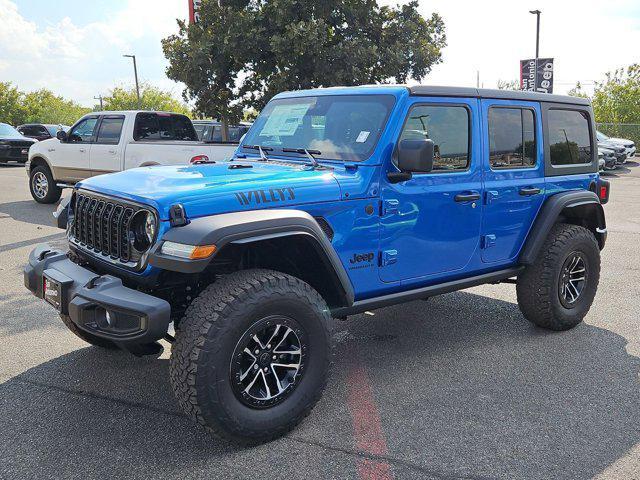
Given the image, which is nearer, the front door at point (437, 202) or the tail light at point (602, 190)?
the front door at point (437, 202)

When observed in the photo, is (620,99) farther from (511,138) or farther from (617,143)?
(511,138)

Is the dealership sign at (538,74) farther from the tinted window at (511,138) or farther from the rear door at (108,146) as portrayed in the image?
the tinted window at (511,138)

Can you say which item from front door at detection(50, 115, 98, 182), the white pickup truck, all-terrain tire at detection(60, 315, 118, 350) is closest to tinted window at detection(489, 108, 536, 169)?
Answer: all-terrain tire at detection(60, 315, 118, 350)

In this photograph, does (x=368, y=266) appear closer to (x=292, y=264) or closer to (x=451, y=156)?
(x=292, y=264)

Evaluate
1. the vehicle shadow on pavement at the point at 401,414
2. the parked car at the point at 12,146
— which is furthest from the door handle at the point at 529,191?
the parked car at the point at 12,146

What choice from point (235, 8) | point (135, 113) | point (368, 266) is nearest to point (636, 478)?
point (368, 266)

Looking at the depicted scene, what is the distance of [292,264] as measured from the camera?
353 centimetres

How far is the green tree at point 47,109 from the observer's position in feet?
168

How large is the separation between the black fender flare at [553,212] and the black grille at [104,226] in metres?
2.92

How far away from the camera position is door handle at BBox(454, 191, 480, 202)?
13.1ft

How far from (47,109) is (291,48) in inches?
2022

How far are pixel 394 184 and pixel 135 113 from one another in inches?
316

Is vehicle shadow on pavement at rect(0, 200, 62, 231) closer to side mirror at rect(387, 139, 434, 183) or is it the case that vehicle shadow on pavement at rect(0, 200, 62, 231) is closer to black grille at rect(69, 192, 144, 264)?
black grille at rect(69, 192, 144, 264)

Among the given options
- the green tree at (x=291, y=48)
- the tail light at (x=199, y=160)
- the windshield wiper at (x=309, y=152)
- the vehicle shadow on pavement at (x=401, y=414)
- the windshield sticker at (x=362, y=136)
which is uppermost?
the green tree at (x=291, y=48)
